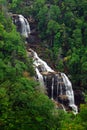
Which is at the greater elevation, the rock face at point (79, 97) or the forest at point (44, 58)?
the forest at point (44, 58)

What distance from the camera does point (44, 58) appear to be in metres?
61.1

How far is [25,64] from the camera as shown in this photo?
50.2m

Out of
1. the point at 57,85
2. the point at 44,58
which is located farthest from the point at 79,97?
the point at 44,58

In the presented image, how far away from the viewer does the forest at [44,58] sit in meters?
36.1

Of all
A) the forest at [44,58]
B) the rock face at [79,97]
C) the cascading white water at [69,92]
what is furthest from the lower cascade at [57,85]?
the forest at [44,58]

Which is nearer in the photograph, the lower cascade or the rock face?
the lower cascade

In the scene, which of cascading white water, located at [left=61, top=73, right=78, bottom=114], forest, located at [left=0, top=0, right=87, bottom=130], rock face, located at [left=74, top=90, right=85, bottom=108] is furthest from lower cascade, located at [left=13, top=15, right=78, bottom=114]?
forest, located at [left=0, top=0, right=87, bottom=130]

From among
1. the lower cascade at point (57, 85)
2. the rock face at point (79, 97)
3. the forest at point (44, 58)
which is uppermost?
the forest at point (44, 58)

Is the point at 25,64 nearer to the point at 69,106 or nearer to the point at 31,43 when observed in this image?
the point at 69,106

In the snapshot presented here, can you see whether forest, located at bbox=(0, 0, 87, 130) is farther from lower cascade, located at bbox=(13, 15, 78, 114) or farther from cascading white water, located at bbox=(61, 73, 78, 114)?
lower cascade, located at bbox=(13, 15, 78, 114)

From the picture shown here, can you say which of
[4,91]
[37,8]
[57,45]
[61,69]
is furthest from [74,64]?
[4,91]

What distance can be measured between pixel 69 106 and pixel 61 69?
8.69 m

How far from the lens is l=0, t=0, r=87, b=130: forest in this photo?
3609 cm

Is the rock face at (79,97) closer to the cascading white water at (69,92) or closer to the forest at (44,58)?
the forest at (44,58)
